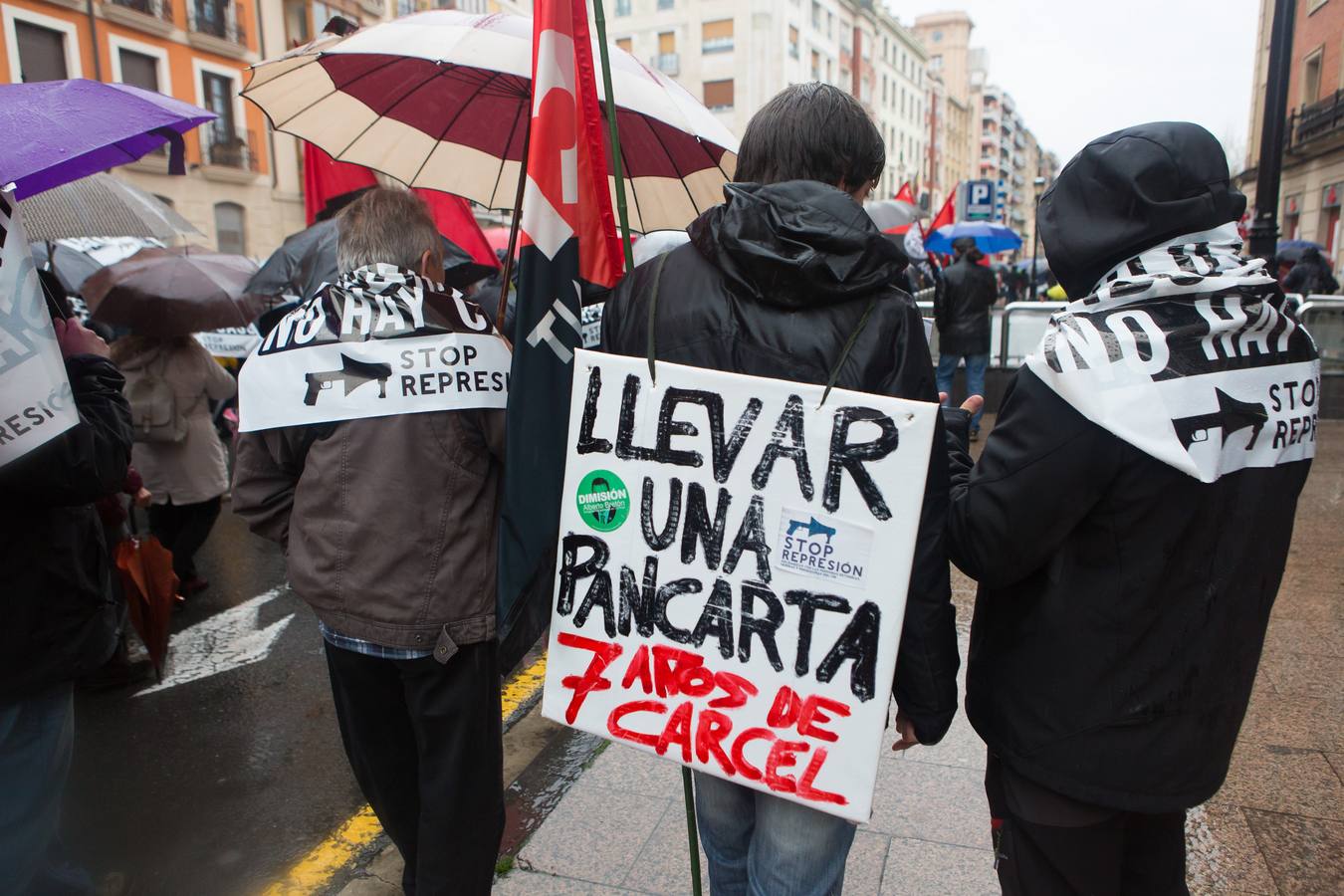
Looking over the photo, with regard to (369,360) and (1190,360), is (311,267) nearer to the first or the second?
(369,360)

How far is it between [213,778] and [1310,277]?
50.8 ft

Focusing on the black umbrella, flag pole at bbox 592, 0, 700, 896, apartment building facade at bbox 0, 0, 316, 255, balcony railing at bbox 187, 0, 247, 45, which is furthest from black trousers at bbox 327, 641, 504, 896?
balcony railing at bbox 187, 0, 247, 45

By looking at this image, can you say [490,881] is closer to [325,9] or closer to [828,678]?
[828,678]

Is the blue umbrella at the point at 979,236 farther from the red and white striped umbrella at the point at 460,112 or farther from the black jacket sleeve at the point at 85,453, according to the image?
the black jacket sleeve at the point at 85,453

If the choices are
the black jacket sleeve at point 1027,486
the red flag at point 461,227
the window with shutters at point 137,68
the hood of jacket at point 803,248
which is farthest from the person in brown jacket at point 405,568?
the window with shutters at point 137,68

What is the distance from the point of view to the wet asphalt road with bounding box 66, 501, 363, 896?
2.97m

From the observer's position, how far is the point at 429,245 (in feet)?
7.63

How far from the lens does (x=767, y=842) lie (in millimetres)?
1763

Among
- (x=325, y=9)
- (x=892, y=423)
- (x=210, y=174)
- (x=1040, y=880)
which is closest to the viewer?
(x=892, y=423)

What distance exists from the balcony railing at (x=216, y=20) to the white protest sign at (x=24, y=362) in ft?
86.2

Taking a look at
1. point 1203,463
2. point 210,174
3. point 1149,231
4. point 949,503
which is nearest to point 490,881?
point 949,503

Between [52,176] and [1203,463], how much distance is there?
274 cm

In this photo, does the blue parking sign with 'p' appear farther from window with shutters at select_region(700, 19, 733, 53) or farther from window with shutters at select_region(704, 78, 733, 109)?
window with shutters at select_region(700, 19, 733, 53)

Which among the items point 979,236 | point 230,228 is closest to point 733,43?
point 230,228
